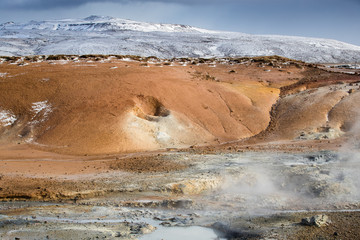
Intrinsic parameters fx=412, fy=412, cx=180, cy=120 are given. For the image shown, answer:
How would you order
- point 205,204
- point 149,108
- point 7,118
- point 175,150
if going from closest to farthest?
point 205,204 < point 175,150 < point 7,118 < point 149,108

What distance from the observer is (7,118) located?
17.5 metres

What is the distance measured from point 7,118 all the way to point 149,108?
19.8 ft

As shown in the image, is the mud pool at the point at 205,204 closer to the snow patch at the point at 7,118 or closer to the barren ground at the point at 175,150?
the barren ground at the point at 175,150

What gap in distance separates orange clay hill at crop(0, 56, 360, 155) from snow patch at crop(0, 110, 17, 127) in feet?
0.14

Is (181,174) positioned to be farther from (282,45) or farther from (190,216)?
(282,45)

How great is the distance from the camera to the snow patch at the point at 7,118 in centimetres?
1732

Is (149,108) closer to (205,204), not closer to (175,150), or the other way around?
(175,150)

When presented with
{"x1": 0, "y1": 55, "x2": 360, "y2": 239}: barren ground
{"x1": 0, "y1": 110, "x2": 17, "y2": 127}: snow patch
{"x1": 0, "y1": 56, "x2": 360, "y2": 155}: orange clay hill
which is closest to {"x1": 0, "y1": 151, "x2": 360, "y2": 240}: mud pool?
{"x1": 0, "y1": 55, "x2": 360, "y2": 239}: barren ground

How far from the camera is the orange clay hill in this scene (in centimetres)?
1644

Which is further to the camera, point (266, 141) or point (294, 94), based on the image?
point (294, 94)

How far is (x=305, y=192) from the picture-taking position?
10477 millimetres

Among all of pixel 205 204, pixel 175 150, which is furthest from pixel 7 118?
pixel 205 204

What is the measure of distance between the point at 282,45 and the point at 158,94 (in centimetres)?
3952

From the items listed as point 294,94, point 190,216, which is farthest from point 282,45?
point 190,216
